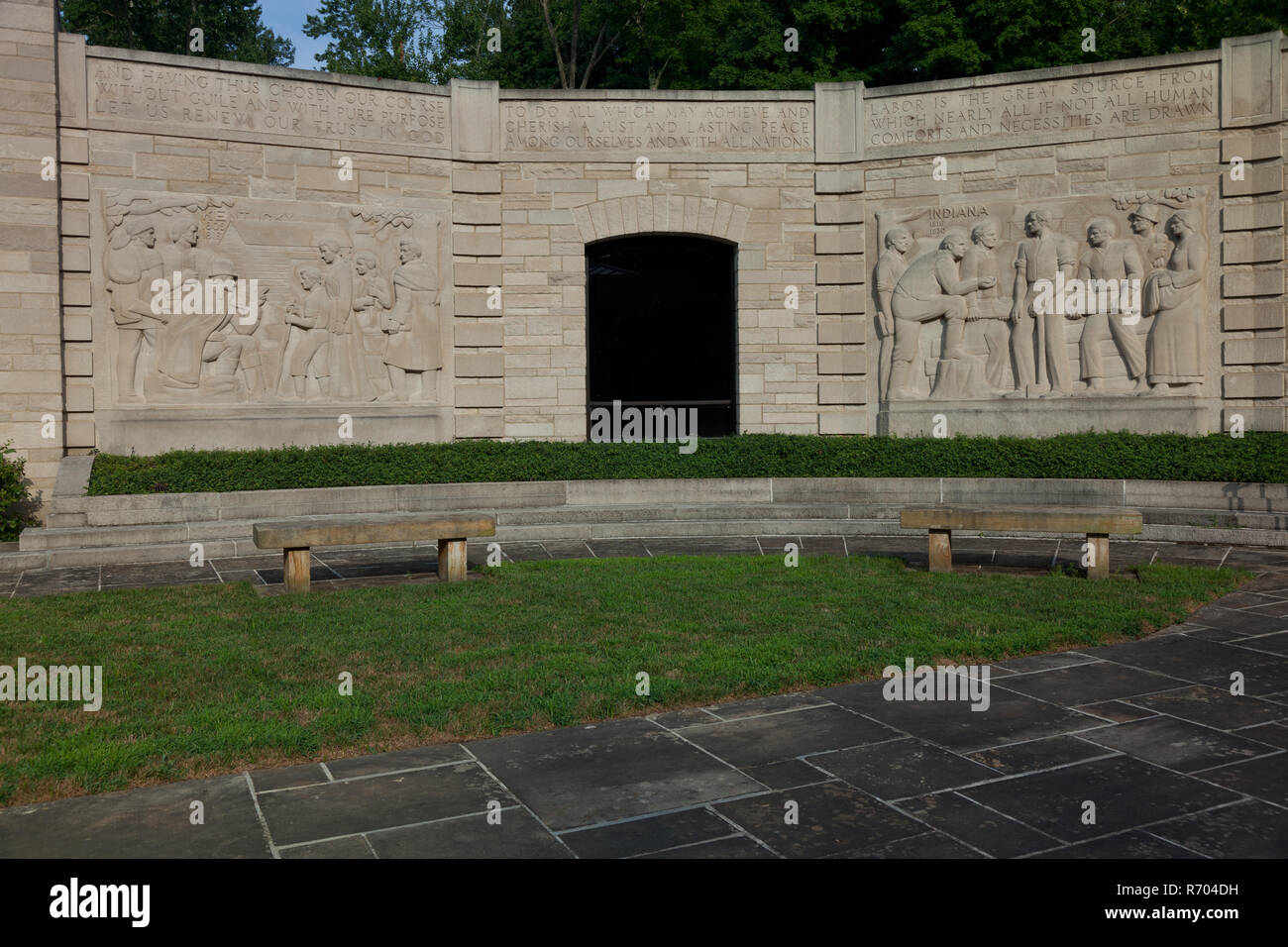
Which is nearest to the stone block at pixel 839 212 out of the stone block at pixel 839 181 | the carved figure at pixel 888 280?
the stone block at pixel 839 181

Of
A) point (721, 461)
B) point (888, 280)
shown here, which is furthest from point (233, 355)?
point (888, 280)

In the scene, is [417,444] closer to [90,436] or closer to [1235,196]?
[90,436]

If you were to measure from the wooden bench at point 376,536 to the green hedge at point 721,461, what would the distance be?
3811mm

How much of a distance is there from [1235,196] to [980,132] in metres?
3.54

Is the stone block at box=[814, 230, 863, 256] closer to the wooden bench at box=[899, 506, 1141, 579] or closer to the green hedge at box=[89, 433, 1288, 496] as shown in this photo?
the green hedge at box=[89, 433, 1288, 496]

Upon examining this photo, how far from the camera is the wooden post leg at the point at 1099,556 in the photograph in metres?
10.4

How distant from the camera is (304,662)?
7320mm

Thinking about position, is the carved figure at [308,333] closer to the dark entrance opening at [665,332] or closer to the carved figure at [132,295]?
the carved figure at [132,295]

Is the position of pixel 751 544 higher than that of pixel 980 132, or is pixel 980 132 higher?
pixel 980 132

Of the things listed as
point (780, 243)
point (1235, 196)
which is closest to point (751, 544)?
point (780, 243)

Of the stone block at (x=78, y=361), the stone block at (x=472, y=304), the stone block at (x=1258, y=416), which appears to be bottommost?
the stone block at (x=1258, y=416)

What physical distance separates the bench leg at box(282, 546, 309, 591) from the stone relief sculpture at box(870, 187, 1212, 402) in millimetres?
9652

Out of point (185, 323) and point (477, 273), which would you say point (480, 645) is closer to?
point (185, 323)

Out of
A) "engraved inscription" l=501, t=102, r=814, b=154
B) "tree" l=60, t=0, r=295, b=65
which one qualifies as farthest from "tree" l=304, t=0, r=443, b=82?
"engraved inscription" l=501, t=102, r=814, b=154
